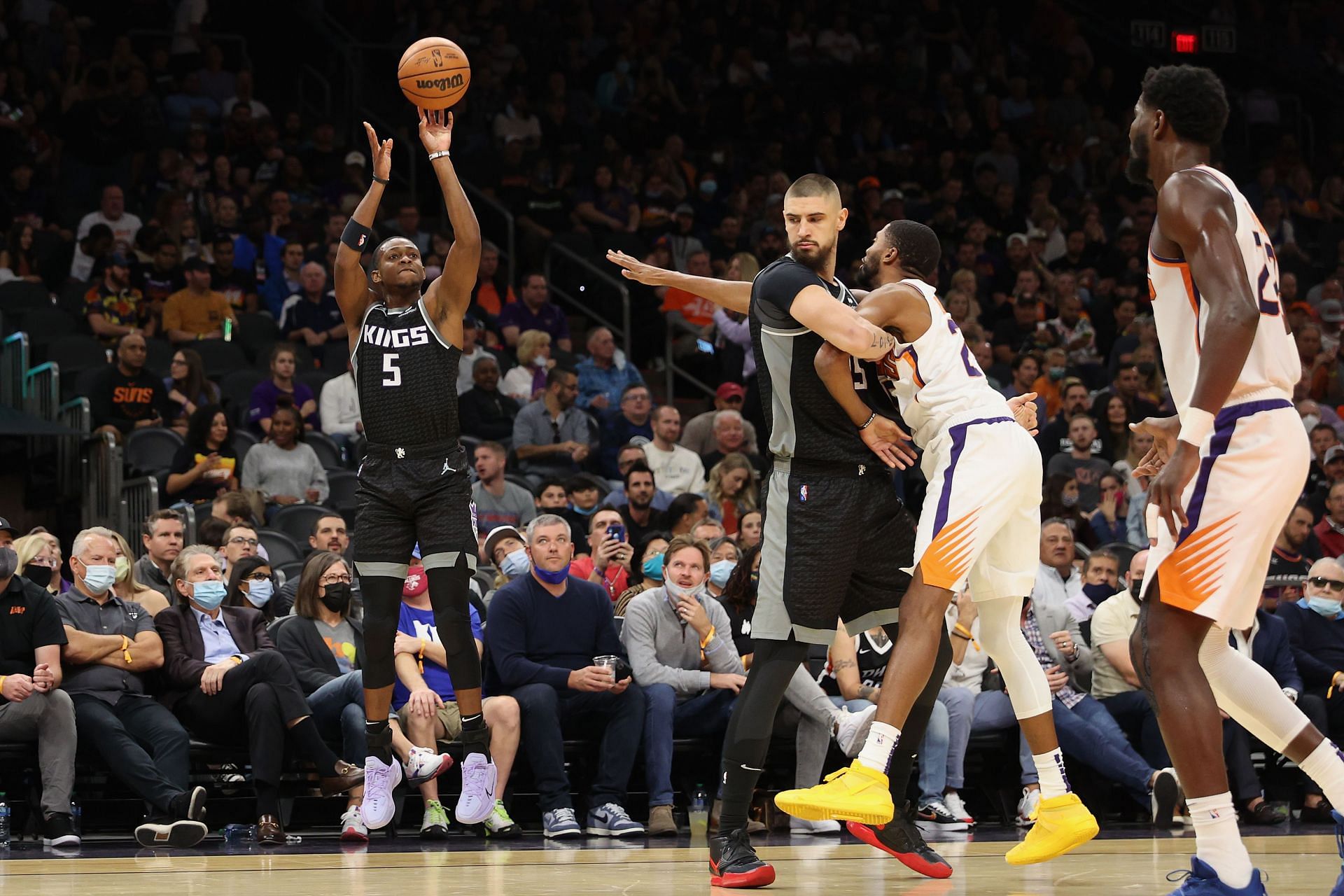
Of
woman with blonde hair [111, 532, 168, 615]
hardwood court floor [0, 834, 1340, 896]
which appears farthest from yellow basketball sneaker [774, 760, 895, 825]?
woman with blonde hair [111, 532, 168, 615]

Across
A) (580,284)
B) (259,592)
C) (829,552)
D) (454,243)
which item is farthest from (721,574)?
(580,284)

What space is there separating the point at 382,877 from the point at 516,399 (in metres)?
7.51

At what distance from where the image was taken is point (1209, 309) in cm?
386

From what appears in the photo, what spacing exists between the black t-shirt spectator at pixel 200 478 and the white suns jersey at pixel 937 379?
21.0 ft

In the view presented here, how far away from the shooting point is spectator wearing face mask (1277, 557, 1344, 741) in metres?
9.27

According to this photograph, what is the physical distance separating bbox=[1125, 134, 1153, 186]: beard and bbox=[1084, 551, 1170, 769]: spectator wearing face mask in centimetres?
472

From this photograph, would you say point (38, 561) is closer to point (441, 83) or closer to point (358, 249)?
point (358, 249)

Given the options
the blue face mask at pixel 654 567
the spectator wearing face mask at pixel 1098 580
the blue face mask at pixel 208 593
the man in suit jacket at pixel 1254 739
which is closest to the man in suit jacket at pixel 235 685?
the blue face mask at pixel 208 593

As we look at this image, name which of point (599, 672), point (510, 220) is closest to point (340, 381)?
point (510, 220)

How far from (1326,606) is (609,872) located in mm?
5731

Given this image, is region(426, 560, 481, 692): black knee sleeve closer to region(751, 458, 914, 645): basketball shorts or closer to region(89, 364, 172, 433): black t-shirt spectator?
region(751, 458, 914, 645): basketball shorts

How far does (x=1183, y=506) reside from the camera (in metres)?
3.92

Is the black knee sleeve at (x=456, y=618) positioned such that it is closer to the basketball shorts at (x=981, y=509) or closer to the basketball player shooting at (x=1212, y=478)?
the basketball shorts at (x=981, y=509)

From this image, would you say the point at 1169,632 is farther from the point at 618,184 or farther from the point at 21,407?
the point at 618,184
